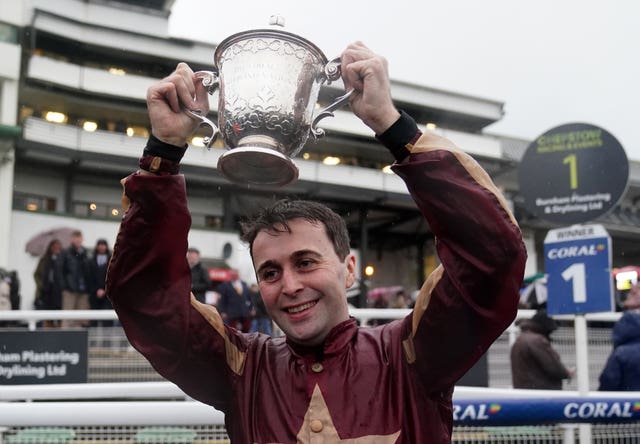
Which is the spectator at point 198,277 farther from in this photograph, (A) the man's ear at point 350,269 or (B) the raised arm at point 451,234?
(B) the raised arm at point 451,234

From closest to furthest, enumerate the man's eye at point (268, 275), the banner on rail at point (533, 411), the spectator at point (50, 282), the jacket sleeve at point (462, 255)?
the jacket sleeve at point (462, 255)
the man's eye at point (268, 275)
the banner on rail at point (533, 411)
the spectator at point (50, 282)

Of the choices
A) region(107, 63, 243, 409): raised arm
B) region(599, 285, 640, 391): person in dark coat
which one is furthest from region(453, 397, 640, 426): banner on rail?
region(599, 285, 640, 391): person in dark coat

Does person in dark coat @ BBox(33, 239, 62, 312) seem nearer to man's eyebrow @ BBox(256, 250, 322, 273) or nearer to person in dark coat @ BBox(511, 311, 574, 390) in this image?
person in dark coat @ BBox(511, 311, 574, 390)

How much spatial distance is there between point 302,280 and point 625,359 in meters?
4.34

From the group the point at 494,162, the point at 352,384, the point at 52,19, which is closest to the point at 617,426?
the point at 352,384

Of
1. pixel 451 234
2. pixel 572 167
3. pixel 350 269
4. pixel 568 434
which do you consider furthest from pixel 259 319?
pixel 451 234

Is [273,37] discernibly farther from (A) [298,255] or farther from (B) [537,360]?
(B) [537,360]

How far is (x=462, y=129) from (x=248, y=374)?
1259 inches

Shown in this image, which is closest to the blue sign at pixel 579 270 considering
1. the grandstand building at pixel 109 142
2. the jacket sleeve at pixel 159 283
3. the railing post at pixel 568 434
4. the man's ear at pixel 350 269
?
the railing post at pixel 568 434

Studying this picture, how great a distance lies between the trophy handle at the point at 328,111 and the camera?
177cm

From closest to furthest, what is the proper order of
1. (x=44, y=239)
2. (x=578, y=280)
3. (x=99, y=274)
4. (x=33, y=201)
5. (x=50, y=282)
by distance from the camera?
1. (x=578, y=280)
2. (x=99, y=274)
3. (x=50, y=282)
4. (x=44, y=239)
5. (x=33, y=201)

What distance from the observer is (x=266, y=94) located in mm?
1900

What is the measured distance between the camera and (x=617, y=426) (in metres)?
3.79

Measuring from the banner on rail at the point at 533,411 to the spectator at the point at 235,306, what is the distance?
621 centimetres
